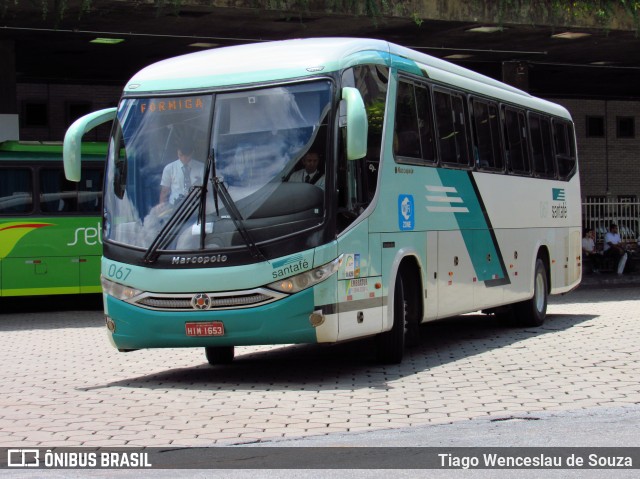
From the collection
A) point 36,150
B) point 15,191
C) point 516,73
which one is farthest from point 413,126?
point 516,73

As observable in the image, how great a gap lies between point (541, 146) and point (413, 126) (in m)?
5.95

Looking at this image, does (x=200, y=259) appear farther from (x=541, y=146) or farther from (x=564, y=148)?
(x=564, y=148)

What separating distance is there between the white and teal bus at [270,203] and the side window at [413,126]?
25mm

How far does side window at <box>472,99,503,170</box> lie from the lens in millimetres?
15938

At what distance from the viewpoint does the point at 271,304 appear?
11.4 metres

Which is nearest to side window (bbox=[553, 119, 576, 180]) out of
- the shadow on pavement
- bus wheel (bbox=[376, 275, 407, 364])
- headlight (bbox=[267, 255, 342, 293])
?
the shadow on pavement

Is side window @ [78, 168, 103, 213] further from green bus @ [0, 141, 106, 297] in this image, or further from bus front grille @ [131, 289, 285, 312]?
bus front grille @ [131, 289, 285, 312]

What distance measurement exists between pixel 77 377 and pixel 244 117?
346cm

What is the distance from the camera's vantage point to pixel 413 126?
13602 millimetres

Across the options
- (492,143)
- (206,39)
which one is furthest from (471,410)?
(206,39)

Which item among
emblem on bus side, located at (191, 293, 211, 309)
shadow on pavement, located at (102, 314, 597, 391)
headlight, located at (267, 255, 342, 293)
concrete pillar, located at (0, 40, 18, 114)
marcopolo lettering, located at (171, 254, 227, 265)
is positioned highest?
concrete pillar, located at (0, 40, 18, 114)

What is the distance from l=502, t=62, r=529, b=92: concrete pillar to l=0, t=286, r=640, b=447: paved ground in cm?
1462

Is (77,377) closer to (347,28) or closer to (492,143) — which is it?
(492,143)

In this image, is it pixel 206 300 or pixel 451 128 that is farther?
pixel 451 128
